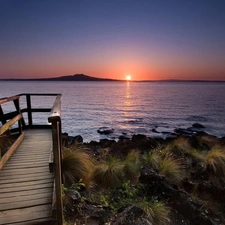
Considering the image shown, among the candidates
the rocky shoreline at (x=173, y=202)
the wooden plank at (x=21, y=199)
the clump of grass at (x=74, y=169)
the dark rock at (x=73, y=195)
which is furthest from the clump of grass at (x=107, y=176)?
the wooden plank at (x=21, y=199)

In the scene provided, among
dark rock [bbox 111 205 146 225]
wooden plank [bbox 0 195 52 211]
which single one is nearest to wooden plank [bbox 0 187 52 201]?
wooden plank [bbox 0 195 52 211]

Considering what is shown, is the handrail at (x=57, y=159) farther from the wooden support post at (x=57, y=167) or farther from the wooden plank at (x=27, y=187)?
the wooden plank at (x=27, y=187)

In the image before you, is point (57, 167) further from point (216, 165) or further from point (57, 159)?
point (216, 165)

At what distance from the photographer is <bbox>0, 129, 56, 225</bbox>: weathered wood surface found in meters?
3.25

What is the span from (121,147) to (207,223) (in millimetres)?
8675

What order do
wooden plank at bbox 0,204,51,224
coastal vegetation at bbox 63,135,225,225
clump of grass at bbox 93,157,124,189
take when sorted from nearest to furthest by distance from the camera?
wooden plank at bbox 0,204,51,224, coastal vegetation at bbox 63,135,225,225, clump of grass at bbox 93,157,124,189

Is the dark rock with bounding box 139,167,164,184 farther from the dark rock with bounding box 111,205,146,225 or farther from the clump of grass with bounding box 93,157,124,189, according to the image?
the dark rock with bounding box 111,205,146,225

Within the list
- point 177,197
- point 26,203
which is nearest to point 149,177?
point 177,197

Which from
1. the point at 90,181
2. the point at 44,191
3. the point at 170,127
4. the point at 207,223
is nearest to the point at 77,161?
the point at 90,181

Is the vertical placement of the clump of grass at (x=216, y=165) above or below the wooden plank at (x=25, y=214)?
below

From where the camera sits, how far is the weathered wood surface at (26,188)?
3254mm

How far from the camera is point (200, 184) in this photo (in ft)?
19.9

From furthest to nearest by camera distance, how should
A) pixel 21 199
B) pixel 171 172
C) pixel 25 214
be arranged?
pixel 171 172, pixel 21 199, pixel 25 214

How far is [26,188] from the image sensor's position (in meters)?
4.05
